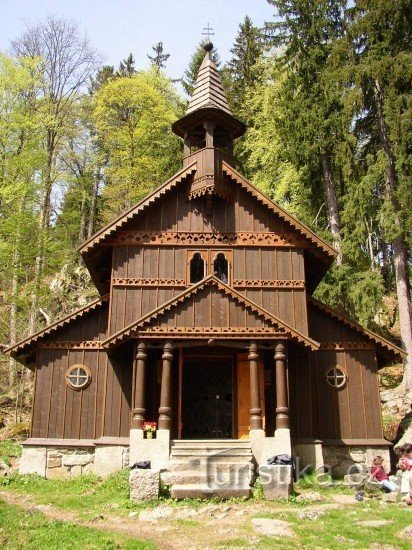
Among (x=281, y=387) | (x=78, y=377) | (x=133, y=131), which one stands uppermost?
(x=133, y=131)

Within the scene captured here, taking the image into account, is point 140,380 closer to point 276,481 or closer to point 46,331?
point 46,331

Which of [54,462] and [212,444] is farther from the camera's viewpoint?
[54,462]

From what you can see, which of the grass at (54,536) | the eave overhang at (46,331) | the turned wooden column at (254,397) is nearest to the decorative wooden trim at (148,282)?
the eave overhang at (46,331)

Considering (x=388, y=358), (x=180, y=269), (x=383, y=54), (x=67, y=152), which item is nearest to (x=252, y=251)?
(x=180, y=269)

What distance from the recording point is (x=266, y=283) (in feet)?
56.3

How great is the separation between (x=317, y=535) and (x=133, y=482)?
13.9ft

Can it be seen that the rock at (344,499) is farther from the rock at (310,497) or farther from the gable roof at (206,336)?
the gable roof at (206,336)

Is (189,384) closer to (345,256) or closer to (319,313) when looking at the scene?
(319,313)

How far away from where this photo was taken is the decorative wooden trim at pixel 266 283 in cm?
1712

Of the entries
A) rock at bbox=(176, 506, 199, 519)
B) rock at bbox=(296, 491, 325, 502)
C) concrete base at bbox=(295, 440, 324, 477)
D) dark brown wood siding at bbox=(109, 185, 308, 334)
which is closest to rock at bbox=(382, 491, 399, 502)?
rock at bbox=(296, 491, 325, 502)

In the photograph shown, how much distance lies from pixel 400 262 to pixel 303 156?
6858 mm

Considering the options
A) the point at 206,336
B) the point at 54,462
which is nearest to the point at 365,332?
the point at 206,336

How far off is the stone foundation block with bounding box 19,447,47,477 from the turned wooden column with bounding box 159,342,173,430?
172 inches

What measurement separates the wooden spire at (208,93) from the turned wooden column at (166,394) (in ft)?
29.1
